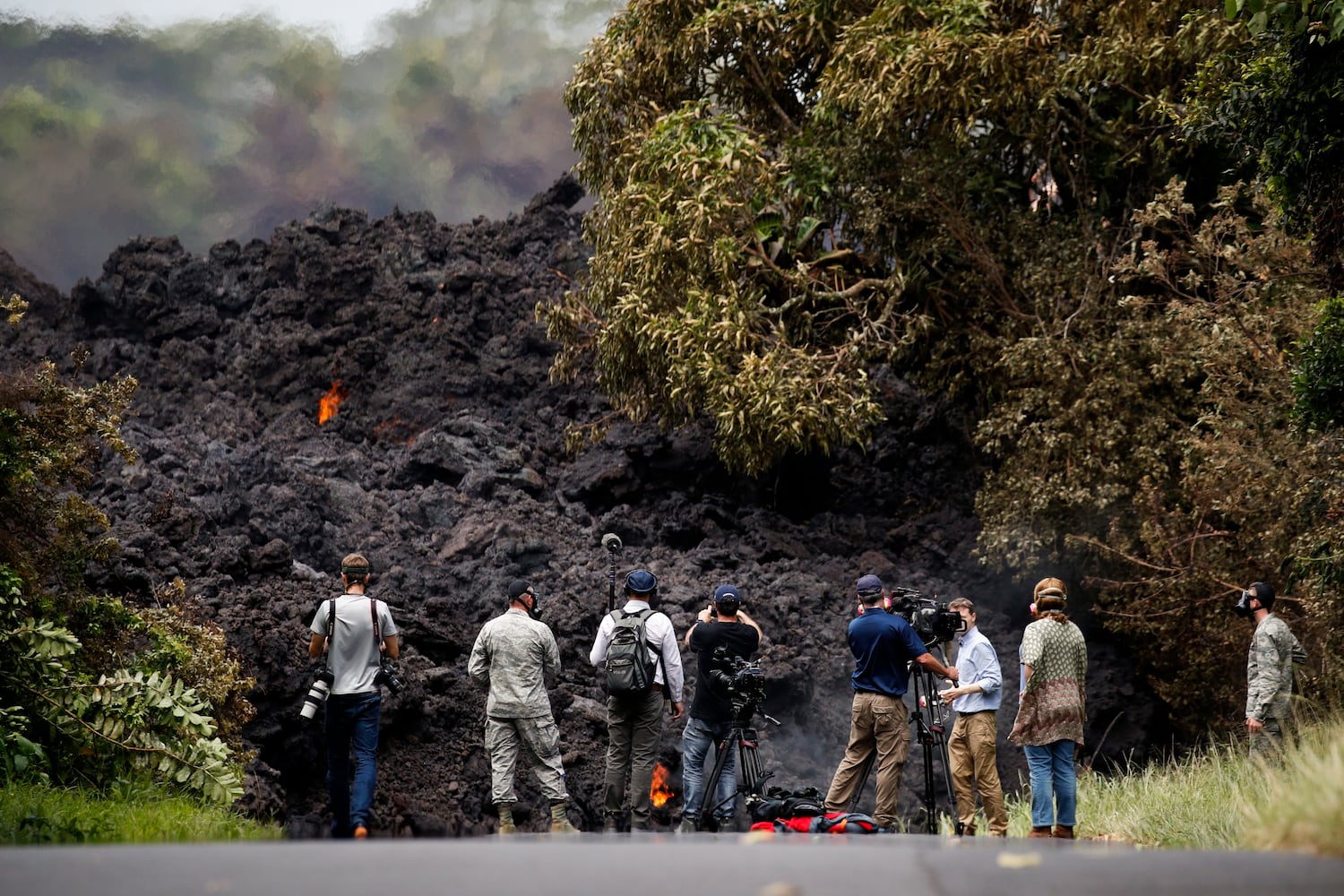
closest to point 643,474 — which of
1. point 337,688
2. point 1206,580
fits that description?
point 1206,580

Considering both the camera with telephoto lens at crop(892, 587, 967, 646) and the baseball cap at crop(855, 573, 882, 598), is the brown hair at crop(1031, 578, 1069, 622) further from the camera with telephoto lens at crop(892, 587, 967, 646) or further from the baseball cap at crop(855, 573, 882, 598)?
the baseball cap at crop(855, 573, 882, 598)

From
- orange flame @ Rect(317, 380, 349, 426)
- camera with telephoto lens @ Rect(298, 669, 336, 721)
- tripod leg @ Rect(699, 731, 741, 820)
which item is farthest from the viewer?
orange flame @ Rect(317, 380, 349, 426)

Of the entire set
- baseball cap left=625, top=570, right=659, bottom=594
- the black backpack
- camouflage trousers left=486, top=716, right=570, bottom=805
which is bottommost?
camouflage trousers left=486, top=716, right=570, bottom=805

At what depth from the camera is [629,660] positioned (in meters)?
9.35

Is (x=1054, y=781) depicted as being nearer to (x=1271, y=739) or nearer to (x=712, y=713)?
(x=1271, y=739)

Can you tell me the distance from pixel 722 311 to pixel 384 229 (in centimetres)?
1437

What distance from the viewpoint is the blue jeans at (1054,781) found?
320 inches

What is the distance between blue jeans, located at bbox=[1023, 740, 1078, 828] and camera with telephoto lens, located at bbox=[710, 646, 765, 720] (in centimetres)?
226

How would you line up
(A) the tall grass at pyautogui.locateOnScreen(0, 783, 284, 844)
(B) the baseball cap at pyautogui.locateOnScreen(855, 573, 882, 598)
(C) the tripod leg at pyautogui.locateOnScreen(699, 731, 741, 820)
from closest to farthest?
(A) the tall grass at pyautogui.locateOnScreen(0, 783, 284, 844)
(B) the baseball cap at pyautogui.locateOnScreen(855, 573, 882, 598)
(C) the tripod leg at pyautogui.locateOnScreen(699, 731, 741, 820)

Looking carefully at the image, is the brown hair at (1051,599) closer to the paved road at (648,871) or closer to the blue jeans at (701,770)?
the blue jeans at (701,770)

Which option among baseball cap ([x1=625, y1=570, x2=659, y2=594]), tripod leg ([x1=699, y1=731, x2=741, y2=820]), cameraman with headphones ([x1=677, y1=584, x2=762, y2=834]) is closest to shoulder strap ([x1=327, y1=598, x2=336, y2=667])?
baseball cap ([x1=625, y1=570, x2=659, y2=594])

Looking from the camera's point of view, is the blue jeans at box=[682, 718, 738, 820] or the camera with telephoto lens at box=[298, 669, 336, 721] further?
the blue jeans at box=[682, 718, 738, 820]

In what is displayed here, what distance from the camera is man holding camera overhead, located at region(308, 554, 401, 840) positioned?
8.17m

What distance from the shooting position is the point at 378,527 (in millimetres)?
18453
